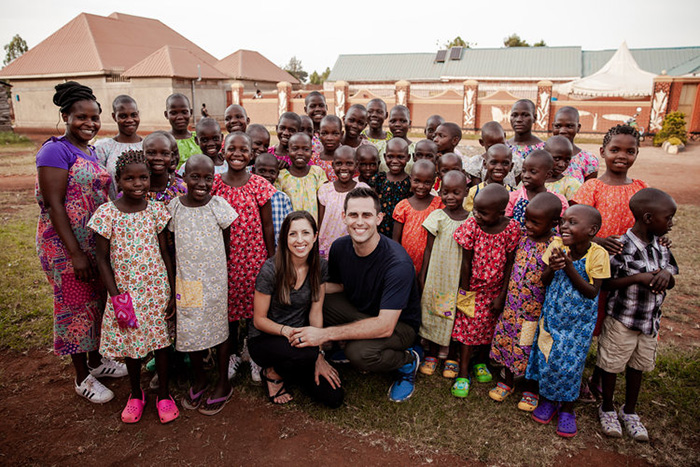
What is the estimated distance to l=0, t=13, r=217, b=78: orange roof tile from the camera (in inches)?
1059

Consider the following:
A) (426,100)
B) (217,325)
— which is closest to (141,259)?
(217,325)

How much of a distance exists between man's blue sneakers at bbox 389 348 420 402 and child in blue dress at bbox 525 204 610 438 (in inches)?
32.2

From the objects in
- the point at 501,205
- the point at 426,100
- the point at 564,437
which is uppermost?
the point at 426,100

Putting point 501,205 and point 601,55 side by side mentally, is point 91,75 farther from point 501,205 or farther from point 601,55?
point 601,55

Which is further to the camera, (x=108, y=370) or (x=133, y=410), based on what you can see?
(x=108, y=370)

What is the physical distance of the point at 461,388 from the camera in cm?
324

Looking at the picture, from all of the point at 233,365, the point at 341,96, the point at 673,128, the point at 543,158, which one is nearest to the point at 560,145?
the point at 543,158

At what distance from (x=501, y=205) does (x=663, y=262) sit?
1016mm

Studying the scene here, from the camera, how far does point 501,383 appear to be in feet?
10.6

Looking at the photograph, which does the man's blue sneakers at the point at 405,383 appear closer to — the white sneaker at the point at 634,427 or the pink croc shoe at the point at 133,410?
the white sneaker at the point at 634,427

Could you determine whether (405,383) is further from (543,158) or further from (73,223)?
(73,223)

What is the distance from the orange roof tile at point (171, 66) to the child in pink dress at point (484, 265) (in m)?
25.2

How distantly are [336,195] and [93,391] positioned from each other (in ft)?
7.76

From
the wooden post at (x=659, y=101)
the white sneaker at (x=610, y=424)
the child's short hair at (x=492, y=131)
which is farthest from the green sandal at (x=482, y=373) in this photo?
the wooden post at (x=659, y=101)
